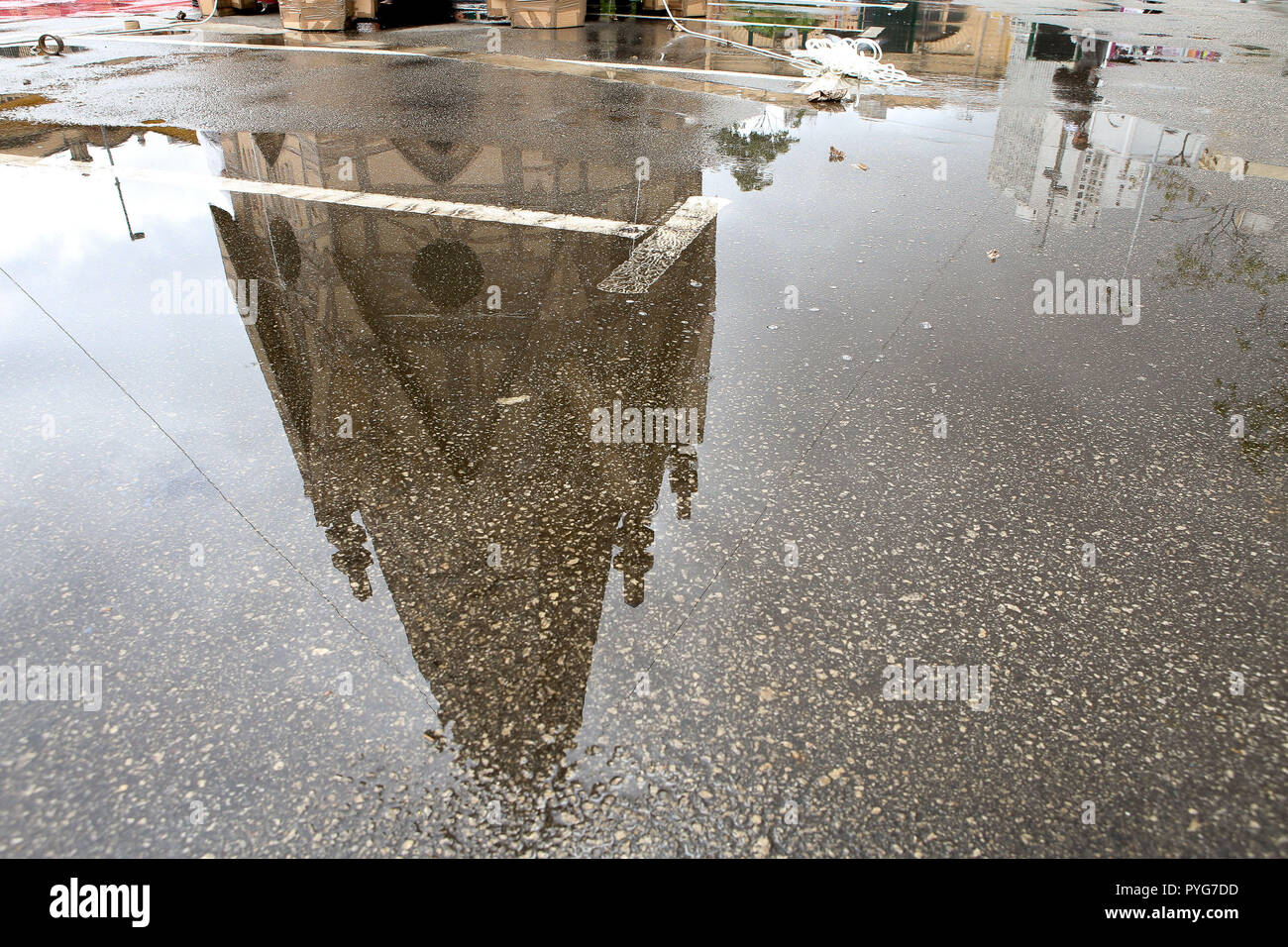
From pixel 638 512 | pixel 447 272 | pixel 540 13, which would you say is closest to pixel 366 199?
pixel 447 272

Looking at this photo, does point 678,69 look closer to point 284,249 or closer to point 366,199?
point 366,199

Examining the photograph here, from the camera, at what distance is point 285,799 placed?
2014mm

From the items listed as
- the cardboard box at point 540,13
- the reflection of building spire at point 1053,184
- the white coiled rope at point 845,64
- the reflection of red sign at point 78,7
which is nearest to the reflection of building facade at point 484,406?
the reflection of building spire at point 1053,184

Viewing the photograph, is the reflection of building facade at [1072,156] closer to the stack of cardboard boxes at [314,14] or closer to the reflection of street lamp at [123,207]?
the reflection of street lamp at [123,207]

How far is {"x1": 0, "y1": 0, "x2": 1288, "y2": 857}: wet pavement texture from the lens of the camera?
2049 millimetres

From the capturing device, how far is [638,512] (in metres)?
3.05

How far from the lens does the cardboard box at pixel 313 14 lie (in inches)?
606

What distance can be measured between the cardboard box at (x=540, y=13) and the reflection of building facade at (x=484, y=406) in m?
12.3

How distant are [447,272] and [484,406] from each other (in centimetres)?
171

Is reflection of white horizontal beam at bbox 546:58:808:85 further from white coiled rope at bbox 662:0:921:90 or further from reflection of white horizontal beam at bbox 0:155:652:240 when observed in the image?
reflection of white horizontal beam at bbox 0:155:652:240
